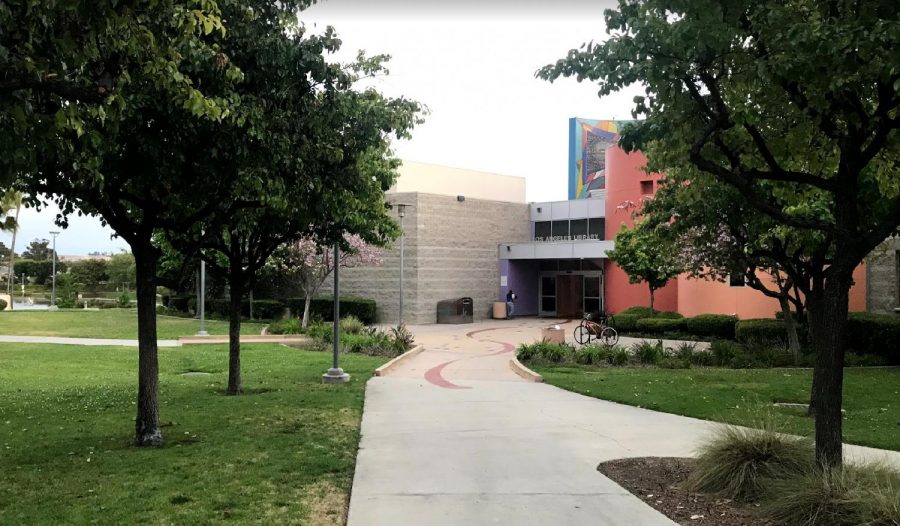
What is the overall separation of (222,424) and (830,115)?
771 centimetres

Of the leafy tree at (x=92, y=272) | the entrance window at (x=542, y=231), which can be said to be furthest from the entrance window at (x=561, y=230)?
the leafy tree at (x=92, y=272)

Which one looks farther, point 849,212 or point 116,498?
point 849,212

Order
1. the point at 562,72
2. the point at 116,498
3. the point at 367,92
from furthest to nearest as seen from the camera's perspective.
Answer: the point at 367,92 < the point at 562,72 < the point at 116,498

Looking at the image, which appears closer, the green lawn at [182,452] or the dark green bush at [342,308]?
the green lawn at [182,452]

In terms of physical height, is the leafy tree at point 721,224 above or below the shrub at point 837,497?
above

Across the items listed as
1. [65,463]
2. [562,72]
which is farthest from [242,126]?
[65,463]

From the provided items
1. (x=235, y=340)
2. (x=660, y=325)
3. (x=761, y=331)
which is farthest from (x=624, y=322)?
(x=235, y=340)

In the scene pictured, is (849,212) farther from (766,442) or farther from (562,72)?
(562,72)

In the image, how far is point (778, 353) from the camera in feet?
59.6

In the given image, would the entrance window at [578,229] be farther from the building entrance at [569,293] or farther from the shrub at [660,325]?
the shrub at [660,325]

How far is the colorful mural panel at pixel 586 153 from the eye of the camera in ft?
255

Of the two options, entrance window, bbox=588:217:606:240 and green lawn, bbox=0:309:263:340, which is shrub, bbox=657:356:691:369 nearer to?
green lawn, bbox=0:309:263:340

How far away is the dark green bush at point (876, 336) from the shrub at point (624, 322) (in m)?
8.80

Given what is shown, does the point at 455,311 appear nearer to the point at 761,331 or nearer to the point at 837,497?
the point at 761,331
